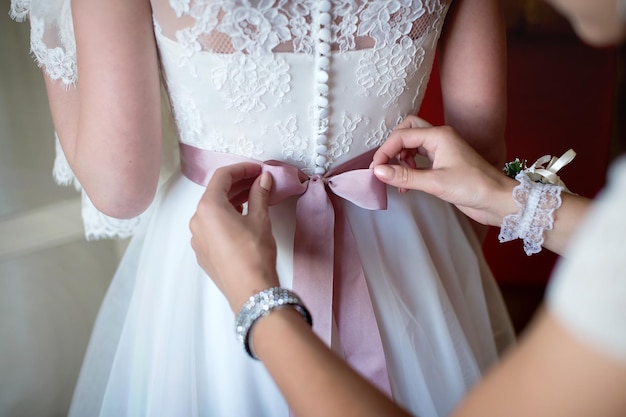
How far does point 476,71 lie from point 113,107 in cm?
51

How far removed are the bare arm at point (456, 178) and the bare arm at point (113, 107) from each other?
0.30 metres

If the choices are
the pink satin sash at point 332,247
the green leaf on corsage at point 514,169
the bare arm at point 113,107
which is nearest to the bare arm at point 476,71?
the green leaf on corsage at point 514,169

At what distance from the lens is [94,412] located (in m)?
0.91

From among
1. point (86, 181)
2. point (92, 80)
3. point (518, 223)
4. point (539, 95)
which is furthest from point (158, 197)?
point (539, 95)

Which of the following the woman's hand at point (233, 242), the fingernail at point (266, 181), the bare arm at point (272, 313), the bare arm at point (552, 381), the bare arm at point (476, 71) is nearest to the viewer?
the bare arm at point (552, 381)

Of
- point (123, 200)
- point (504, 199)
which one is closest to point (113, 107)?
point (123, 200)

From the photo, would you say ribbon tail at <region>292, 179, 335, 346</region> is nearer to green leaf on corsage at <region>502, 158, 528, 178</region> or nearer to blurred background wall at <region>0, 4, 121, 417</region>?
green leaf on corsage at <region>502, 158, 528, 178</region>

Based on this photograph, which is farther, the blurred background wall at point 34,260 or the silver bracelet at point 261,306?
the blurred background wall at point 34,260

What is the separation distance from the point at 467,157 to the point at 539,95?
1.02m

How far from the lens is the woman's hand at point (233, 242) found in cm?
56

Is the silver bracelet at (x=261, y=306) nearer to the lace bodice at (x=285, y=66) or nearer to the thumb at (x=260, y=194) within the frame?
the thumb at (x=260, y=194)

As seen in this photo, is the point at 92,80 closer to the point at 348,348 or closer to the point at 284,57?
the point at 284,57

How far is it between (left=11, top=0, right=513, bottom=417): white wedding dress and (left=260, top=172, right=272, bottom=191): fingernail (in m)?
0.05

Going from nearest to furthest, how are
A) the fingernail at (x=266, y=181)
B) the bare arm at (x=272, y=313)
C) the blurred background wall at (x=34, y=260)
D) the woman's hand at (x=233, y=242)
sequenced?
the bare arm at (x=272, y=313)
the woman's hand at (x=233, y=242)
the fingernail at (x=266, y=181)
the blurred background wall at (x=34, y=260)
